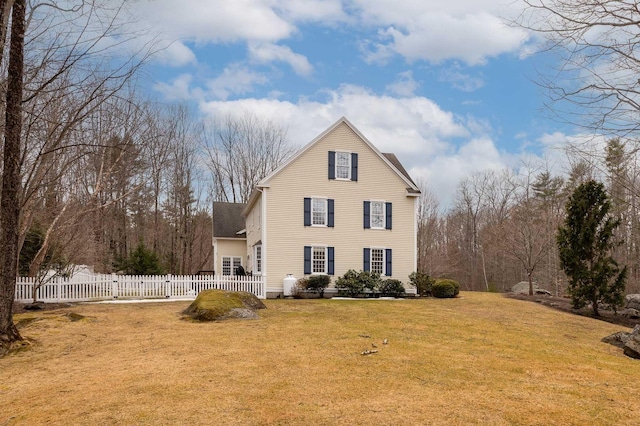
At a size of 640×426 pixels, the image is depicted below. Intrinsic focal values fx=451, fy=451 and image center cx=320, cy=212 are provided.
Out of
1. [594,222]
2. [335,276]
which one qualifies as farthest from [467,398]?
[335,276]

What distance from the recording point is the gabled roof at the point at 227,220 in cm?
2995

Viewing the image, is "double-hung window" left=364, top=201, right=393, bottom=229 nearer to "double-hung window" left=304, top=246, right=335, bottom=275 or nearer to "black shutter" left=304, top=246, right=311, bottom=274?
"double-hung window" left=304, top=246, right=335, bottom=275

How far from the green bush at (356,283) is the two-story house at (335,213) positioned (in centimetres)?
56

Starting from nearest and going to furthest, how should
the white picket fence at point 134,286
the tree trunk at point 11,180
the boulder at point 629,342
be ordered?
1. the tree trunk at point 11,180
2. the boulder at point 629,342
3. the white picket fence at point 134,286

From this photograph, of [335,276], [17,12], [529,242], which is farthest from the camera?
[529,242]

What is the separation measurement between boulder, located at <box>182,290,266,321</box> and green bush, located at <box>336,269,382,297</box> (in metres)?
7.38

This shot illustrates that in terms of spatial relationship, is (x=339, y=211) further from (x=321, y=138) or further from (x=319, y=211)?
(x=321, y=138)

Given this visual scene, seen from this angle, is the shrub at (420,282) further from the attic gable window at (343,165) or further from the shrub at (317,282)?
the attic gable window at (343,165)

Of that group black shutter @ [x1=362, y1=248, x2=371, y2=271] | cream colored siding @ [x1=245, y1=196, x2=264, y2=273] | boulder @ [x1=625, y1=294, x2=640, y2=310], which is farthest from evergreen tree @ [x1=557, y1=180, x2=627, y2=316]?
cream colored siding @ [x1=245, y1=196, x2=264, y2=273]

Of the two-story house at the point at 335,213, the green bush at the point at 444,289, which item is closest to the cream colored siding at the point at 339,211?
the two-story house at the point at 335,213

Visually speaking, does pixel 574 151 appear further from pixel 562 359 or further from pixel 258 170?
pixel 258 170

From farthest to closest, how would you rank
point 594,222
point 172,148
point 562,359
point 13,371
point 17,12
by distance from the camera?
point 172,148
point 594,222
point 562,359
point 17,12
point 13,371

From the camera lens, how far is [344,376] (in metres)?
7.39

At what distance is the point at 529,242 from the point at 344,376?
20.8 meters
